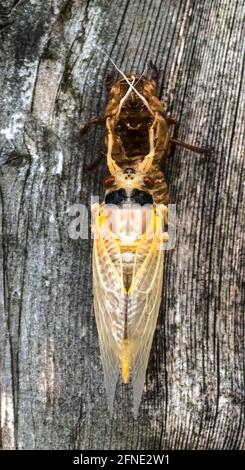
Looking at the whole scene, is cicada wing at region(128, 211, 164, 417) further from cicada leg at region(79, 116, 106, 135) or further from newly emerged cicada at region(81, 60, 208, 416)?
cicada leg at region(79, 116, 106, 135)

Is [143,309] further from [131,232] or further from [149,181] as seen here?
[149,181]

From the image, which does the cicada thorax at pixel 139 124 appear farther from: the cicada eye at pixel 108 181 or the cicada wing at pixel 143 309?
the cicada wing at pixel 143 309

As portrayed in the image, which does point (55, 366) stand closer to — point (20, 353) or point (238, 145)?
point (20, 353)

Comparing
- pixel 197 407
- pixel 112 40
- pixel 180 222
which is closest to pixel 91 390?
pixel 197 407

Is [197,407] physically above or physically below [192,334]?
below
